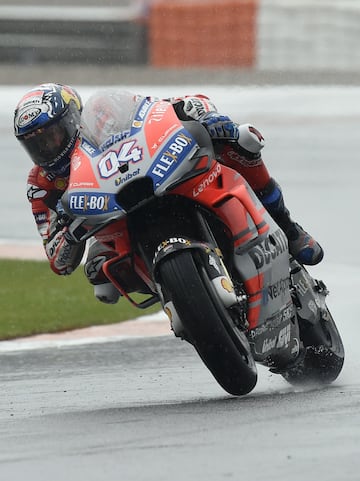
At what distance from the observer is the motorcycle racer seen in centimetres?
555

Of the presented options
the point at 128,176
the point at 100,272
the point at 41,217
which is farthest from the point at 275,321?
the point at 41,217

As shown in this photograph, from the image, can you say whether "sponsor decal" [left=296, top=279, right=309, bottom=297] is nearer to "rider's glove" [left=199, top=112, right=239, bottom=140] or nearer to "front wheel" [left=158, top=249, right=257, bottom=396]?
"rider's glove" [left=199, top=112, right=239, bottom=140]

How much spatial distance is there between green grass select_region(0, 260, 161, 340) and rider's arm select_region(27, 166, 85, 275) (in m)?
2.44

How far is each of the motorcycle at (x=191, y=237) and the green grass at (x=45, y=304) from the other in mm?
3023

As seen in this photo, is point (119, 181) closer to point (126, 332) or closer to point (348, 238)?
point (126, 332)

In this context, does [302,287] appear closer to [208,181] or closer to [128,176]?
[208,181]

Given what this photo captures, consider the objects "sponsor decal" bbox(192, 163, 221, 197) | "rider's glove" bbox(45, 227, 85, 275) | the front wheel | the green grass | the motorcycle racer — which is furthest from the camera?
the green grass

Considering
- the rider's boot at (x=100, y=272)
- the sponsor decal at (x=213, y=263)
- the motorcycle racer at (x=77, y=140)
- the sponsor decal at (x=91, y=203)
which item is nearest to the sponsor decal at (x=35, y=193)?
the motorcycle racer at (x=77, y=140)

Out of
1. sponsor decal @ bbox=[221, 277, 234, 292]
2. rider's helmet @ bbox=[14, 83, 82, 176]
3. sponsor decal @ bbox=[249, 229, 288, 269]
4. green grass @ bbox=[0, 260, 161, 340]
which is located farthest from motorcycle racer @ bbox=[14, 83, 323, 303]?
green grass @ bbox=[0, 260, 161, 340]

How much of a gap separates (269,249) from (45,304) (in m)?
4.06

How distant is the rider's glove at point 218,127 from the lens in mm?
5562

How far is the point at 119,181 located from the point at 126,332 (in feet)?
10.7

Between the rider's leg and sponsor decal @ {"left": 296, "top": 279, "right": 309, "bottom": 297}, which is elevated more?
the rider's leg

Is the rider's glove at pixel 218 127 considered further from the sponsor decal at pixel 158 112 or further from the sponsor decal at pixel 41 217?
the sponsor decal at pixel 41 217
